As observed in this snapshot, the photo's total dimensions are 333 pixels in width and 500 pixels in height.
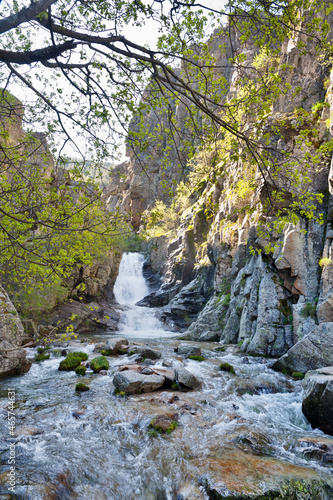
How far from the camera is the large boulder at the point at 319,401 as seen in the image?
6.40 meters

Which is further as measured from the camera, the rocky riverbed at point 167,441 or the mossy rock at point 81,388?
the mossy rock at point 81,388

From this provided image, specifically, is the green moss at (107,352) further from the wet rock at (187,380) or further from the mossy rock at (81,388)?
the wet rock at (187,380)

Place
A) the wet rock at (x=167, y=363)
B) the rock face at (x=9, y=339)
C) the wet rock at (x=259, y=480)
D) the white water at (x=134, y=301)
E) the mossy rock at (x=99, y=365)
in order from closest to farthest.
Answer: the wet rock at (x=259, y=480) < the rock face at (x=9, y=339) < the mossy rock at (x=99, y=365) < the wet rock at (x=167, y=363) < the white water at (x=134, y=301)

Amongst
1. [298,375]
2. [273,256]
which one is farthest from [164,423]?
[273,256]

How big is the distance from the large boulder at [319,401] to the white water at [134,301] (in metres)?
17.4

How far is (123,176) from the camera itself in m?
5.90

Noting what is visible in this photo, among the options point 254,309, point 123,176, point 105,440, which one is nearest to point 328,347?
point 254,309

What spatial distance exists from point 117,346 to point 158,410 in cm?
808

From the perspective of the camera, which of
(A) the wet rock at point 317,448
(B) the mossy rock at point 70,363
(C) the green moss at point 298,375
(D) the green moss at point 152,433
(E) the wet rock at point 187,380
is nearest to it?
(A) the wet rock at point 317,448

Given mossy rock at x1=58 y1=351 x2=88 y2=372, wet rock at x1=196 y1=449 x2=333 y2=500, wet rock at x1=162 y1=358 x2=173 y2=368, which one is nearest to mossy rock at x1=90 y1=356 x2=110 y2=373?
mossy rock at x1=58 y1=351 x2=88 y2=372

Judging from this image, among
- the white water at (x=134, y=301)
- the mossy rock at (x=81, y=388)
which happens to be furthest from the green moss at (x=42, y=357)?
the white water at (x=134, y=301)

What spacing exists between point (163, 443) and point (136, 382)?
3.02 metres

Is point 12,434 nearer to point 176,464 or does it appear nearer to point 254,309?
point 176,464

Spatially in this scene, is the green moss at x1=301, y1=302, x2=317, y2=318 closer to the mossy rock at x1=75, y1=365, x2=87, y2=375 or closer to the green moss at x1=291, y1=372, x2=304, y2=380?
the green moss at x1=291, y1=372, x2=304, y2=380
